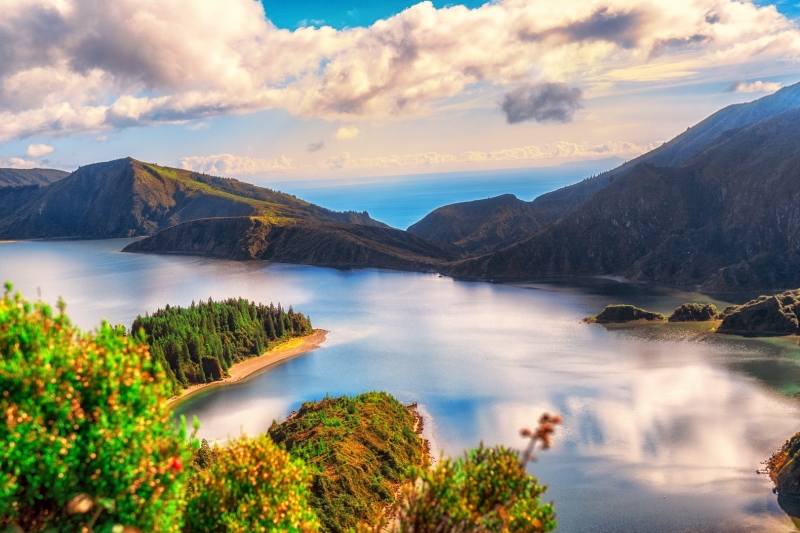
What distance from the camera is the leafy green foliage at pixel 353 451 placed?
54844 millimetres

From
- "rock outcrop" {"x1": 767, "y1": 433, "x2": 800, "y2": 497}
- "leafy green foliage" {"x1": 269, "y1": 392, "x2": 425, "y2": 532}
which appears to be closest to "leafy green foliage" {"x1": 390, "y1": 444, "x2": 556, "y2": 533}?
"leafy green foliage" {"x1": 269, "y1": 392, "x2": 425, "y2": 532}

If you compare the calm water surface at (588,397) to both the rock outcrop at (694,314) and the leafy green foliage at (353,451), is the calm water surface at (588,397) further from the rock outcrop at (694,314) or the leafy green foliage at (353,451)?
the rock outcrop at (694,314)

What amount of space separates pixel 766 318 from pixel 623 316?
101 ft

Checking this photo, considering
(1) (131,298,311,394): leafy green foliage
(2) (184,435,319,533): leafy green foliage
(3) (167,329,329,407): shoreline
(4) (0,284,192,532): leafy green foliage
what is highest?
(4) (0,284,192,532): leafy green foliage

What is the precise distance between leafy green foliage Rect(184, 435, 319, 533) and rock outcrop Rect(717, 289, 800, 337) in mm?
135610

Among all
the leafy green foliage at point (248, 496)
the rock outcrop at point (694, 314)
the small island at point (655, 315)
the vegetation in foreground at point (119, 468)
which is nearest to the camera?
the vegetation in foreground at point (119, 468)

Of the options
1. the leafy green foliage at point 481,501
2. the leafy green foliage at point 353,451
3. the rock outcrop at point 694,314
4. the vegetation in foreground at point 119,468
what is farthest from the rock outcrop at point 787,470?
the rock outcrop at point 694,314

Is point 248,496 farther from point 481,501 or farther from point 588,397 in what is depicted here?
point 588,397

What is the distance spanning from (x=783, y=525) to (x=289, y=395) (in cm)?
6734

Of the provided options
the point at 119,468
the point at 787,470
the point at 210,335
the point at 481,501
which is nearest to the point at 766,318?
the point at 787,470

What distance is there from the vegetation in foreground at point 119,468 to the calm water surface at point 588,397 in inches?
612

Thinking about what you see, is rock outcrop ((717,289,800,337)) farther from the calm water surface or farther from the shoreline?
the shoreline

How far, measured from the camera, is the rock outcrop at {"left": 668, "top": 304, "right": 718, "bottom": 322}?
484 feet

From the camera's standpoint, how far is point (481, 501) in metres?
20.3
